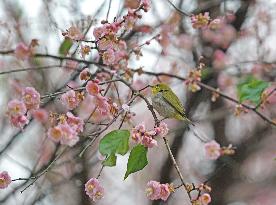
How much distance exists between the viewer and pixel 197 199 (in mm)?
1543

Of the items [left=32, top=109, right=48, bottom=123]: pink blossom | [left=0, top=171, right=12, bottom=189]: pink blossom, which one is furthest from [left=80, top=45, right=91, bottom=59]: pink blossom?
[left=32, top=109, right=48, bottom=123]: pink blossom

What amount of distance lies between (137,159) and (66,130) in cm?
24

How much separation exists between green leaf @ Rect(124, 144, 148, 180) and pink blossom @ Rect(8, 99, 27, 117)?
0.37 metres

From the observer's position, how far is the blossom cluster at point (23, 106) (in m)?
1.51

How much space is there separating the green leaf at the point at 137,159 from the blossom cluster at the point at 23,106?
34cm

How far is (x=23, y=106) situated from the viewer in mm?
1515

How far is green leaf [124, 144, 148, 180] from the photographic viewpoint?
1.54 meters

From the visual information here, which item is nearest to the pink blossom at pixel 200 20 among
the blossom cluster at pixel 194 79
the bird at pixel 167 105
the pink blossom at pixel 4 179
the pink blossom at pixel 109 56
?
the blossom cluster at pixel 194 79

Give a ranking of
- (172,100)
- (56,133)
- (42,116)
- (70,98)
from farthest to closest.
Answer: (42,116)
(70,98)
(172,100)
(56,133)

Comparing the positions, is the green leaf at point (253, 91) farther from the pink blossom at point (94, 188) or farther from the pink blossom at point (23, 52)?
the pink blossom at point (23, 52)

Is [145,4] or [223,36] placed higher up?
[223,36]

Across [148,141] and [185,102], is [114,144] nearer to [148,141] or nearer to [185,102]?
[148,141]

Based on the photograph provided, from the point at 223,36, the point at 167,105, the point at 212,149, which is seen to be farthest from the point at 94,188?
the point at 223,36

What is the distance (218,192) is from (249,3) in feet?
5.15
